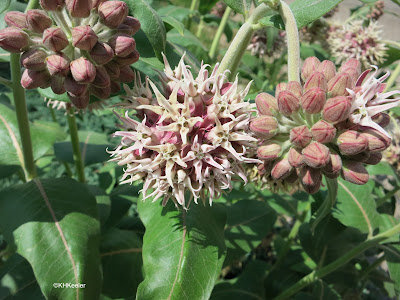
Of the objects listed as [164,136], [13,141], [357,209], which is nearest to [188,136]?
[164,136]

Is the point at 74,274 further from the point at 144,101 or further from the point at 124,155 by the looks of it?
the point at 144,101

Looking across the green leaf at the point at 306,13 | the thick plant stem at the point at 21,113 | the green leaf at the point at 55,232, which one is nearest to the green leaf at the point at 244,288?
the green leaf at the point at 55,232

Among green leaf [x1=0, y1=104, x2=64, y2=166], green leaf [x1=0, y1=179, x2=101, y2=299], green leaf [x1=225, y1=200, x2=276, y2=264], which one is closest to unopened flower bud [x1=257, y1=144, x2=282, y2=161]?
green leaf [x1=0, y1=179, x2=101, y2=299]

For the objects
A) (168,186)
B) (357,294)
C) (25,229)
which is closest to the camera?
(168,186)

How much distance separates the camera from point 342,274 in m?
2.38

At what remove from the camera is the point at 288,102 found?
1.14 metres

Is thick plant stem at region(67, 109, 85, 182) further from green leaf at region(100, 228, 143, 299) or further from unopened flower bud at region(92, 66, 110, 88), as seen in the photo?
unopened flower bud at region(92, 66, 110, 88)

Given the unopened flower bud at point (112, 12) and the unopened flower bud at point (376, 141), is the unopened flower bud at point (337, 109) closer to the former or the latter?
the unopened flower bud at point (376, 141)

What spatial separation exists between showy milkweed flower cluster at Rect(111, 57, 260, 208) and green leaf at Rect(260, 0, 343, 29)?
27cm

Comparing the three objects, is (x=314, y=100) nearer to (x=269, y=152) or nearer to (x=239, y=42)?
(x=269, y=152)

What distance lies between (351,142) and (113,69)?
2.32ft

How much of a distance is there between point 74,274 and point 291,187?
1.05 meters

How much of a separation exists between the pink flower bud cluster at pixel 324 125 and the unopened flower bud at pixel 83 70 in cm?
47

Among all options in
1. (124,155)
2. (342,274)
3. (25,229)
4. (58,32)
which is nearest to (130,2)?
(58,32)
